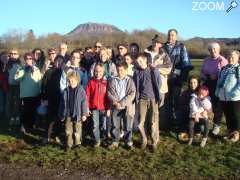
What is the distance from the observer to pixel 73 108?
324 inches

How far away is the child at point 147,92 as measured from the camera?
8.23 meters

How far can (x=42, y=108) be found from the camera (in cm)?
955

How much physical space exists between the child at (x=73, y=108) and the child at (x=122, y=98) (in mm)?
624

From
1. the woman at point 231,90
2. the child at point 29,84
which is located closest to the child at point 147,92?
the woman at point 231,90

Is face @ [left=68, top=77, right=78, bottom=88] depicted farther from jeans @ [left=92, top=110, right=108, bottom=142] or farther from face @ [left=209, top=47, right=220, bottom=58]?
face @ [left=209, top=47, right=220, bottom=58]

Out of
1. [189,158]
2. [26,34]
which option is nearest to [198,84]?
[189,158]

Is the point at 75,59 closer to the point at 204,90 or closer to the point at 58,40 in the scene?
the point at 204,90

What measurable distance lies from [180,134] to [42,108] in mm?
3409

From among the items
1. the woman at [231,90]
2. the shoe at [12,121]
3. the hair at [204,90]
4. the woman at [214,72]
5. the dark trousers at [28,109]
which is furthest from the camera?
the shoe at [12,121]

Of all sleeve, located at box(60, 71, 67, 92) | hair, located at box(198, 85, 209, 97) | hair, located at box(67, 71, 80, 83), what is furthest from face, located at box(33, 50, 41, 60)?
hair, located at box(198, 85, 209, 97)

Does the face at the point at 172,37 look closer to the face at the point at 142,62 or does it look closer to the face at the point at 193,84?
the face at the point at 193,84

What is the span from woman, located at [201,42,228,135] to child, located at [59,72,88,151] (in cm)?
304

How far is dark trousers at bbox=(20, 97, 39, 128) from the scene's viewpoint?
9.66m

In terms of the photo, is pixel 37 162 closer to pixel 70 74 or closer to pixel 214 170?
pixel 70 74
